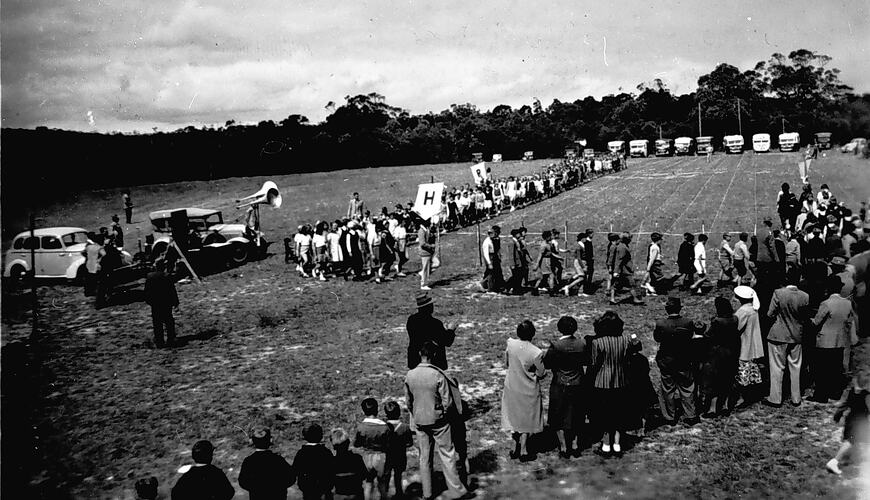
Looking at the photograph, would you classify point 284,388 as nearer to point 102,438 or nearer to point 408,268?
point 102,438

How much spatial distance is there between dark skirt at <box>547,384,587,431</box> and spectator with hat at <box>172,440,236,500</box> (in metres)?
3.87

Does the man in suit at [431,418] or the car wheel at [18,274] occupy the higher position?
the car wheel at [18,274]

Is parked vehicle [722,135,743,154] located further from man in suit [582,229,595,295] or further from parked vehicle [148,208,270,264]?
man in suit [582,229,595,295]

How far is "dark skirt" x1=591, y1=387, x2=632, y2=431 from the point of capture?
7.66 metres

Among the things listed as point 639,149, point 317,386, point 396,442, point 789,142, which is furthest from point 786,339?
point 639,149

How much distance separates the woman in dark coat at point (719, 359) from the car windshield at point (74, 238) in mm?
19789

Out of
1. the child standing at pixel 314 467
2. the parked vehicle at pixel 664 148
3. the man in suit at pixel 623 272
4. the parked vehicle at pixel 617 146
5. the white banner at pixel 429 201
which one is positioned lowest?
the child standing at pixel 314 467

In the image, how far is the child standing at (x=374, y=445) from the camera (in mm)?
6379

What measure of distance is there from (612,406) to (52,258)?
19.8 metres

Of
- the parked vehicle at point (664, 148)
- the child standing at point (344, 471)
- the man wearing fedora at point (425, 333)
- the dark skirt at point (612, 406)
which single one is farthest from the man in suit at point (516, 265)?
the parked vehicle at point (664, 148)

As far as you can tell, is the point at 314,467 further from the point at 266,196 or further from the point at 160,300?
the point at 266,196

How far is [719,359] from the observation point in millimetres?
8594

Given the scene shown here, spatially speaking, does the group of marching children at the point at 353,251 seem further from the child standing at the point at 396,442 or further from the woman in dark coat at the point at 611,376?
the child standing at the point at 396,442

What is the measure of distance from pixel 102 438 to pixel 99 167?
3019 centimetres
